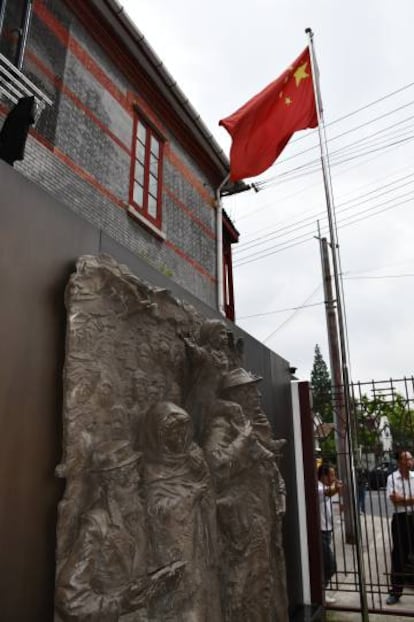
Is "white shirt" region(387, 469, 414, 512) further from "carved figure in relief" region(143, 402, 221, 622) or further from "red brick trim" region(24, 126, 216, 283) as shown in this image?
"red brick trim" region(24, 126, 216, 283)

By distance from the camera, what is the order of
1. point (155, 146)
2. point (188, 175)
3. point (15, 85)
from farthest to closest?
point (188, 175)
point (155, 146)
point (15, 85)

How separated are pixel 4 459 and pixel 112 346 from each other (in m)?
0.74

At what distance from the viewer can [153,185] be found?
8078 mm

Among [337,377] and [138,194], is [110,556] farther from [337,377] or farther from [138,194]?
[337,377]

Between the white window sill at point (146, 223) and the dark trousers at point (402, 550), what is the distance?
5204 millimetres

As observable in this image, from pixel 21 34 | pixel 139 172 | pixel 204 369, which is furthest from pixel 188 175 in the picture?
pixel 204 369

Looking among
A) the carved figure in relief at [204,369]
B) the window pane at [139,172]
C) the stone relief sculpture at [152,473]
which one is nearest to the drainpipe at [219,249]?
the window pane at [139,172]

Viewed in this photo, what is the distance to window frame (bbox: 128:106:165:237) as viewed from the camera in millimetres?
7402

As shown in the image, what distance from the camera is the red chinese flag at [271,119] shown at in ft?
20.4

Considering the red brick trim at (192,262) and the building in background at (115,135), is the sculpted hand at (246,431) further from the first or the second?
the red brick trim at (192,262)

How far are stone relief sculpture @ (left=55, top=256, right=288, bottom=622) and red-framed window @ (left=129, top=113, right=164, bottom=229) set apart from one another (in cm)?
470

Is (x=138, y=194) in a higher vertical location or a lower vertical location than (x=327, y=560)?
higher

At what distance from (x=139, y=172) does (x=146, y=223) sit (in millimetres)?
938

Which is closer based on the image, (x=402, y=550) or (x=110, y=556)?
(x=110, y=556)
